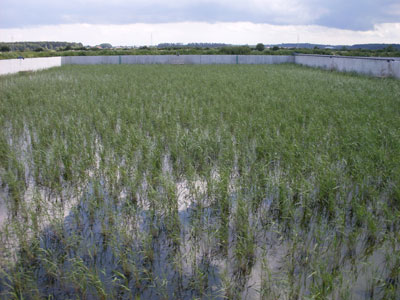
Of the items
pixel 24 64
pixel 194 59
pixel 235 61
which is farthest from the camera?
pixel 194 59

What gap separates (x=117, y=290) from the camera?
2705 millimetres

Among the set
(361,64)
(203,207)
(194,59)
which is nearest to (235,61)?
(194,59)

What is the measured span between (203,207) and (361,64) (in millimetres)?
15764

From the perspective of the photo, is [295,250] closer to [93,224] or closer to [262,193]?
[262,193]

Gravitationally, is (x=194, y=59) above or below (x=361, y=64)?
above

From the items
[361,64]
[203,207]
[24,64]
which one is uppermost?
[24,64]

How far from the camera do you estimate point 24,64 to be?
18.3 metres

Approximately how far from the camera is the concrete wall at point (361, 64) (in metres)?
14.9

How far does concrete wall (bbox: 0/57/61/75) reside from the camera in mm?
16375

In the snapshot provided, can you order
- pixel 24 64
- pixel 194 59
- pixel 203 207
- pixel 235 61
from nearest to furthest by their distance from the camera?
pixel 203 207 → pixel 24 64 → pixel 235 61 → pixel 194 59

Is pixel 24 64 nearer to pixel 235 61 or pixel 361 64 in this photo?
pixel 235 61

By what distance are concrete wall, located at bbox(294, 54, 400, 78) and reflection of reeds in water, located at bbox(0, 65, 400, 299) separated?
29.1 feet

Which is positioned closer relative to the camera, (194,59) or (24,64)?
(24,64)

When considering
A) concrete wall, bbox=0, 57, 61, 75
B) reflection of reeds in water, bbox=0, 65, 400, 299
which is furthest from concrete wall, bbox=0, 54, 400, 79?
reflection of reeds in water, bbox=0, 65, 400, 299
